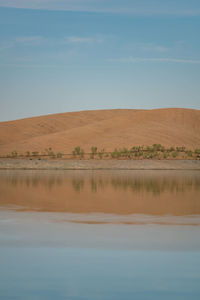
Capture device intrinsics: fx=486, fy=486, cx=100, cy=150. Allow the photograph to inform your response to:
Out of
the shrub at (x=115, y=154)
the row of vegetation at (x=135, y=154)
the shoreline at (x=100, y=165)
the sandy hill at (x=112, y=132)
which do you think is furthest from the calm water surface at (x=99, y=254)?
the sandy hill at (x=112, y=132)

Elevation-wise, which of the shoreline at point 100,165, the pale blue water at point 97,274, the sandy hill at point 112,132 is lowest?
the pale blue water at point 97,274

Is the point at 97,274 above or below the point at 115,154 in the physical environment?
below

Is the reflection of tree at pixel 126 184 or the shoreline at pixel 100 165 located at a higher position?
the shoreline at pixel 100 165

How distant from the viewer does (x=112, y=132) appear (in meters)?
101

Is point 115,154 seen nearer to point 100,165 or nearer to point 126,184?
point 100,165

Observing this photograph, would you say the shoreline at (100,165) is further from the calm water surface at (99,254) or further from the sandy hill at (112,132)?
the calm water surface at (99,254)

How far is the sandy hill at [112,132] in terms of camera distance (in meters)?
90.6

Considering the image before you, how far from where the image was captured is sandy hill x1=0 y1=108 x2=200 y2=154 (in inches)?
3565

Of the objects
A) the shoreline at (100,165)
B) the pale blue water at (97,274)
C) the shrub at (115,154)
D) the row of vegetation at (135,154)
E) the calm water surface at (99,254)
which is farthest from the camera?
the row of vegetation at (135,154)

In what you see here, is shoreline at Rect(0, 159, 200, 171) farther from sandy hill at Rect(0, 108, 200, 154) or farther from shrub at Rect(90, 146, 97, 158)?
sandy hill at Rect(0, 108, 200, 154)

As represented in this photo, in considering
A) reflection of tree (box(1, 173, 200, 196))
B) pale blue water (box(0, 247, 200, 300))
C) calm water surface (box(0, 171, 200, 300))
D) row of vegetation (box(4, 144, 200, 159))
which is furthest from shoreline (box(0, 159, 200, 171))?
pale blue water (box(0, 247, 200, 300))

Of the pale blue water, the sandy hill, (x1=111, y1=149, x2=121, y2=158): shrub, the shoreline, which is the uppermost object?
the sandy hill

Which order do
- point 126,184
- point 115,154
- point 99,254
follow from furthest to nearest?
point 115,154
point 126,184
point 99,254

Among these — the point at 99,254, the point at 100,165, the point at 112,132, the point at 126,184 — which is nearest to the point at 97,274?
the point at 99,254
